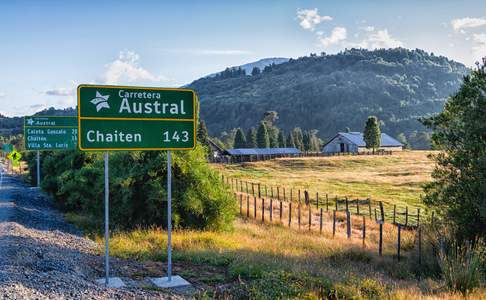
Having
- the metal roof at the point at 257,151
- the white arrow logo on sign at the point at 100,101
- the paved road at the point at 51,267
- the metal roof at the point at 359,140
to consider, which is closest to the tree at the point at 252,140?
the metal roof at the point at 257,151

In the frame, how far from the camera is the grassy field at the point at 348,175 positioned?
37.3m

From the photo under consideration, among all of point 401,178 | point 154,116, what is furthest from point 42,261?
point 401,178

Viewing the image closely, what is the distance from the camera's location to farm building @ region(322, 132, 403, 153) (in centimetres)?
8831

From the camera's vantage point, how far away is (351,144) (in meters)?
89.1

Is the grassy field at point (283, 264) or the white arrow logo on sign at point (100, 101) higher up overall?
the white arrow logo on sign at point (100, 101)

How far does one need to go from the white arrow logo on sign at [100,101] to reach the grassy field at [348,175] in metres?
26.6

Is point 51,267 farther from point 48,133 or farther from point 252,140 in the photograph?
point 252,140

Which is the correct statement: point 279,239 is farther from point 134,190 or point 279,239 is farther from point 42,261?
point 42,261

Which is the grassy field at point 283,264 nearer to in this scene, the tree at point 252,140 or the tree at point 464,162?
the tree at point 464,162

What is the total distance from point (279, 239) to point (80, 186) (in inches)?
357

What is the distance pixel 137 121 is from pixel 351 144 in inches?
3329

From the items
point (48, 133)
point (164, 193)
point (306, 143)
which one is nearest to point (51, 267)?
point (164, 193)

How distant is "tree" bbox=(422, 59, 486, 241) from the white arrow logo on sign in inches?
354

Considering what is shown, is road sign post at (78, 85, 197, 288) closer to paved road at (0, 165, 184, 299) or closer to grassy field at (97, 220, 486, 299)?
paved road at (0, 165, 184, 299)
